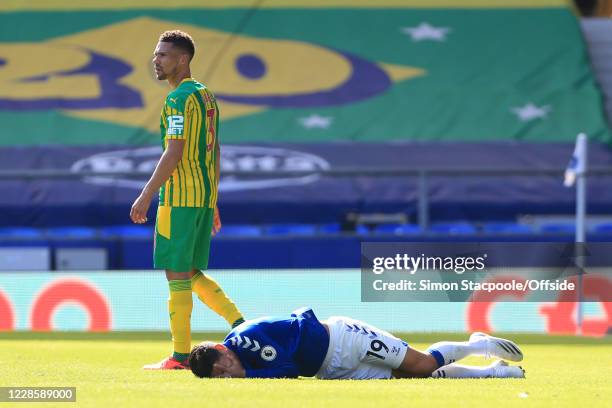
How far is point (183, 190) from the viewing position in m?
7.25

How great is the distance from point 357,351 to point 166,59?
216cm

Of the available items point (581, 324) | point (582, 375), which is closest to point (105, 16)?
point (581, 324)

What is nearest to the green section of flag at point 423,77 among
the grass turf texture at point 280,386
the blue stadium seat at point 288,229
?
the blue stadium seat at point 288,229

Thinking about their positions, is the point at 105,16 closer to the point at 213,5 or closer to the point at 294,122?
the point at 213,5

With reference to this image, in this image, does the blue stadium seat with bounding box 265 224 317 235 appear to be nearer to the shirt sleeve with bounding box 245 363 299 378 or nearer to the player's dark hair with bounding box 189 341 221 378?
the shirt sleeve with bounding box 245 363 299 378

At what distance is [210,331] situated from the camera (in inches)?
497

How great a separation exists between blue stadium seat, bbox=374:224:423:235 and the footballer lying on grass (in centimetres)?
761

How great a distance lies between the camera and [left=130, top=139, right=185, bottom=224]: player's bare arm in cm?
695

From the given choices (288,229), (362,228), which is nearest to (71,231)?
(288,229)

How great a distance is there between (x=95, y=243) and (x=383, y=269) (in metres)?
3.54

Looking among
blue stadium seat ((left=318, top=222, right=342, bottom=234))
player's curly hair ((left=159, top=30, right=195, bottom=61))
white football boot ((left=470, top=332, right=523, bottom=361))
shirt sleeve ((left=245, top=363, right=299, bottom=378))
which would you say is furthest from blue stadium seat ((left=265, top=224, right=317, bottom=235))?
shirt sleeve ((left=245, top=363, right=299, bottom=378))

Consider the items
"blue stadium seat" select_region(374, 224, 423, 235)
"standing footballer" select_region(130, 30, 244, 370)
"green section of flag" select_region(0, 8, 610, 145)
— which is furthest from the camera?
"green section of flag" select_region(0, 8, 610, 145)

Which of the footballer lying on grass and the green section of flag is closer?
the footballer lying on grass

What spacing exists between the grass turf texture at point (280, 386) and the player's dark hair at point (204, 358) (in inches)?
3.0
